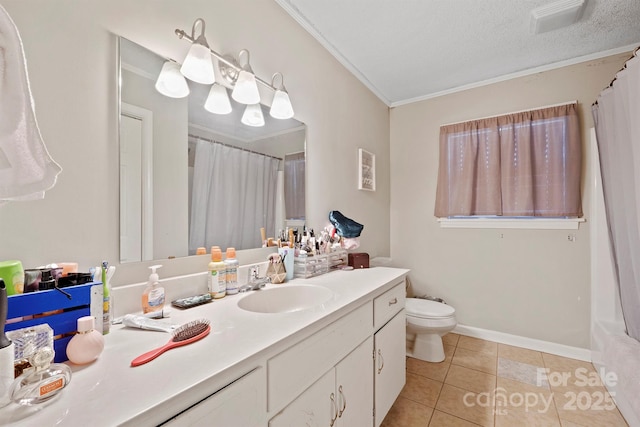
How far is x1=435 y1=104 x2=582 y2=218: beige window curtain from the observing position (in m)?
2.14

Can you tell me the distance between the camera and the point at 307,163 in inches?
69.7

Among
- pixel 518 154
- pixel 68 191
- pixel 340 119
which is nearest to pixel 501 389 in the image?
pixel 518 154

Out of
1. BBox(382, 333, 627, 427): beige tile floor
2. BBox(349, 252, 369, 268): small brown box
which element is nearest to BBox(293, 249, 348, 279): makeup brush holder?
BBox(349, 252, 369, 268): small brown box

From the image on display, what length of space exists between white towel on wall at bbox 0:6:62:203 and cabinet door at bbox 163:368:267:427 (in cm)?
56

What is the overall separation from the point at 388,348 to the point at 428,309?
84 cm

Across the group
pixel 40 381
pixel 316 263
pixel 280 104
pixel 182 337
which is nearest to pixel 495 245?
pixel 316 263

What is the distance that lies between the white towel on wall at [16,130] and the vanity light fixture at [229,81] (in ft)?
2.07

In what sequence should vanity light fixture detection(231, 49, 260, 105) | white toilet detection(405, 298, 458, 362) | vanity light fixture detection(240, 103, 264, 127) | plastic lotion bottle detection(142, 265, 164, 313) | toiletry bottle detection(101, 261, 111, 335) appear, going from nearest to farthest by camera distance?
toiletry bottle detection(101, 261, 111, 335) < plastic lotion bottle detection(142, 265, 164, 313) < vanity light fixture detection(231, 49, 260, 105) < vanity light fixture detection(240, 103, 264, 127) < white toilet detection(405, 298, 458, 362)

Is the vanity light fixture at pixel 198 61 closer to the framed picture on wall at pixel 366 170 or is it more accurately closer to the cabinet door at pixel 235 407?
the cabinet door at pixel 235 407

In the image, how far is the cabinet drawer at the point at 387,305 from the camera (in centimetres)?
132

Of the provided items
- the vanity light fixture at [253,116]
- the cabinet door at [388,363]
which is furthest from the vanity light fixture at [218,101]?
the cabinet door at [388,363]

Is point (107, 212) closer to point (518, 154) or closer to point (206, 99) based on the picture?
point (206, 99)

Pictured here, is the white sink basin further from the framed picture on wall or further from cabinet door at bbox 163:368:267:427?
the framed picture on wall

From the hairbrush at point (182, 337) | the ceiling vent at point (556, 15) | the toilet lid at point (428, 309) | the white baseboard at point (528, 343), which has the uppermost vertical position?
the ceiling vent at point (556, 15)
